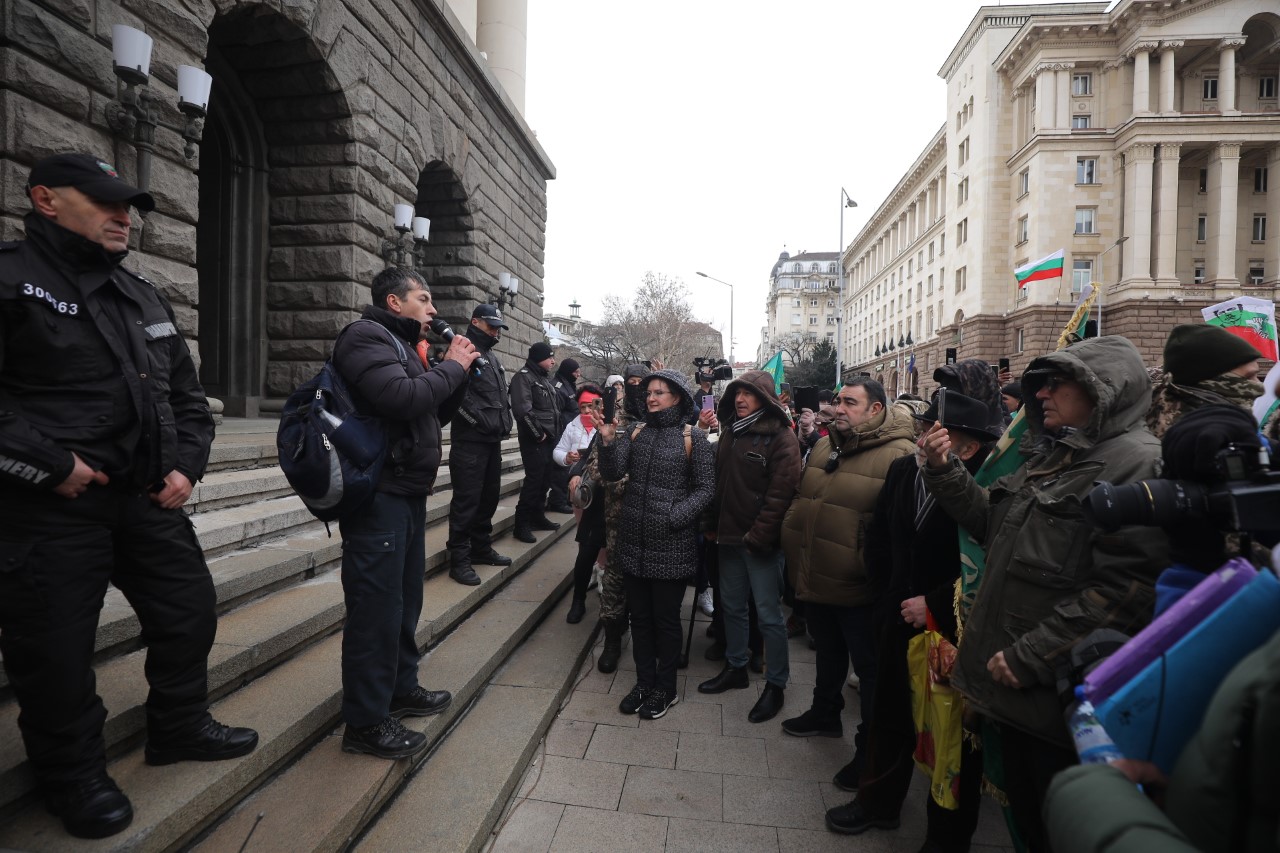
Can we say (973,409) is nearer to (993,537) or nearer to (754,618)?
(993,537)

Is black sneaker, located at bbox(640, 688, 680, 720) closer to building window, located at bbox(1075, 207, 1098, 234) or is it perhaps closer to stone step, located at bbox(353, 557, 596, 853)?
stone step, located at bbox(353, 557, 596, 853)

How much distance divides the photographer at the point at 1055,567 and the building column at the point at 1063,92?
4588 cm

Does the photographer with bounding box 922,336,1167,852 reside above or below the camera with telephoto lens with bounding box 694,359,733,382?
below

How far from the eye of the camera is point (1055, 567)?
6.88 feet

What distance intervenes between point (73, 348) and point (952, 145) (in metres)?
55.5

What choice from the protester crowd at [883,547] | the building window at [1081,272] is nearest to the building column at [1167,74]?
the building window at [1081,272]

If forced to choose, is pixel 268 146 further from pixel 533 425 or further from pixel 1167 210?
pixel 1167 210

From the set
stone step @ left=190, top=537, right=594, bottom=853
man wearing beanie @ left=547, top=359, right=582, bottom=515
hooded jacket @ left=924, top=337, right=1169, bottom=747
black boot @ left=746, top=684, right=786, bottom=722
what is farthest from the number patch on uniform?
man wearing beanie @ left=547, top=359, right=582, bottom=515

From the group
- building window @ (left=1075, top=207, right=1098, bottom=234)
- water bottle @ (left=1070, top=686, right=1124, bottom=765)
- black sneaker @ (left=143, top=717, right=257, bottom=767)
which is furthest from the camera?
building window @ (left=1075, top=207, right=1098, bottom=234)

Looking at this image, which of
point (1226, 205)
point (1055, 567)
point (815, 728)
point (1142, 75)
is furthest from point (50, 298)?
point (1226, 205)

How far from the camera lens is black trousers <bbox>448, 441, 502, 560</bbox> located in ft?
16.7

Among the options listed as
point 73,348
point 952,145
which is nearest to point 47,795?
point 73,348

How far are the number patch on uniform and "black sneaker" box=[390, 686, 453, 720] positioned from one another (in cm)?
220

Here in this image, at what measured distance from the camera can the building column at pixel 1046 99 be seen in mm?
37719
